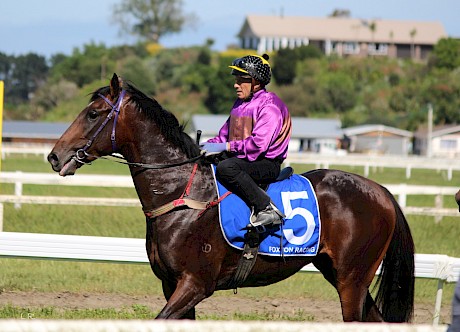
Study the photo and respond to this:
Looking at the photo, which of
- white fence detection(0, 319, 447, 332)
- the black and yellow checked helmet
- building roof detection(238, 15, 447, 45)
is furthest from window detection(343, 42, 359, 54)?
white fence detection(0, 319, 447, 332)

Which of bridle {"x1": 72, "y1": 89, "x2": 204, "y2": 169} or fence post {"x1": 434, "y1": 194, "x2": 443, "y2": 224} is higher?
bridle {"x1": 72, "y1": 89, "x2": 204, "y2": 169}

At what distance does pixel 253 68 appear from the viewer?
6.63 metres

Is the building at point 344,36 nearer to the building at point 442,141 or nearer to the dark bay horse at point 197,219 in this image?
the building at point 442,141

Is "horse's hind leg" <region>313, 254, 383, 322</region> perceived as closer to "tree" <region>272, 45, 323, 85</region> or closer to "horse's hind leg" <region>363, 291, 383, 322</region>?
"horse's hind leg" <region>363, 291, 383, 322</region>

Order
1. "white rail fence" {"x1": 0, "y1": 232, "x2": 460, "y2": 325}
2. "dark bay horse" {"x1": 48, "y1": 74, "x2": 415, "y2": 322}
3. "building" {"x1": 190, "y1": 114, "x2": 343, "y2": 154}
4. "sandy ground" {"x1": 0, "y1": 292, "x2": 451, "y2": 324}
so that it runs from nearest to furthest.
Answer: "dark bay horse" {"x1": 48, "y1": 74, "x2": 415, "y2": 322}, "white rail fence" {"x1": 0, "y1": 232, "x2": 460, "y2": 325}, "sandy ground" {"x1": 0, "y1": 292, "x2": 451, "y2": 324}, "building" {"x1": 190, "y1": 114, "x2": 343, "y2": 154}

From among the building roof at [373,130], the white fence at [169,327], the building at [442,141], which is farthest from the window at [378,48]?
the white fence at [169,327]

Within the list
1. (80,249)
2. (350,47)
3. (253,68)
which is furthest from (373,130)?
(253,68)

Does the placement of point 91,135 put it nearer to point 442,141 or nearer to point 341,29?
point 442,141

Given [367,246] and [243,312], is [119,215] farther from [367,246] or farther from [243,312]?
[367,246]

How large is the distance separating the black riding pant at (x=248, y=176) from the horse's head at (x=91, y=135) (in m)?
0.86

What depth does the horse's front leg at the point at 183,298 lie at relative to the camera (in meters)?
6.11

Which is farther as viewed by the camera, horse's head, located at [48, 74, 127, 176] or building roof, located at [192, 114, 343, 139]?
building roof, located at [192, 114, 343, 139]

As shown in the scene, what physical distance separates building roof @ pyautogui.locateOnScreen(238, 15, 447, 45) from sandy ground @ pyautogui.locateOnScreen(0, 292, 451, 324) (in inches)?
4702

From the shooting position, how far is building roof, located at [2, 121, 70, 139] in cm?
7594
